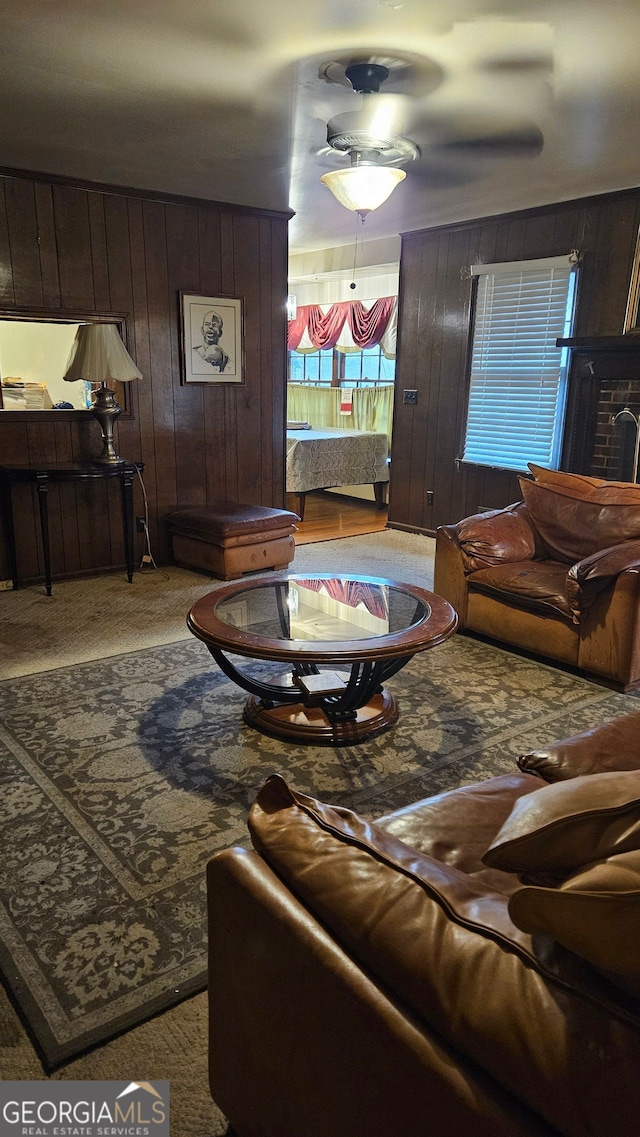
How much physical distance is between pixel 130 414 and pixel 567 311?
3.14 m

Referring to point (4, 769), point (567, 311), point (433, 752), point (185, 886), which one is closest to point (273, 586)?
point (433, 752)

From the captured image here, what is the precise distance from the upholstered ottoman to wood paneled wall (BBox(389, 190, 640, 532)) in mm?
1781

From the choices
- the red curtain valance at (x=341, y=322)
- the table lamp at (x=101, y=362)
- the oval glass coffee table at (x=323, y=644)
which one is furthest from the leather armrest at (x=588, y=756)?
the red curtain valance at (x=341, y=322)

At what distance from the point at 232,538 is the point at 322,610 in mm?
1999

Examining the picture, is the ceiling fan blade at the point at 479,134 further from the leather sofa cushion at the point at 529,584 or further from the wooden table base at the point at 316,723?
the wooden table base at the point at 316,723

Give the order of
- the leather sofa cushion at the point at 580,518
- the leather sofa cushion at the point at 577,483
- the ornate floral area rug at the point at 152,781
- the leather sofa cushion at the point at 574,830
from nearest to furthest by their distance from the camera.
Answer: the leather sofa cushion at the point at 574,830, the ornate floral area rug at the point at 152,781, the leather sofa cushion at the point at 580,518, the leather sofa cushion at the point at 577,483

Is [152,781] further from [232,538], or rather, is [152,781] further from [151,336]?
[151,336]

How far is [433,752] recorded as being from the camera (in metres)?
2.72

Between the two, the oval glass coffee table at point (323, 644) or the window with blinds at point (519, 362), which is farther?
the window with blinds at point (519, 362)

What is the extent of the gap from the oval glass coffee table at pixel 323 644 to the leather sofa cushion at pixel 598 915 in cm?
159

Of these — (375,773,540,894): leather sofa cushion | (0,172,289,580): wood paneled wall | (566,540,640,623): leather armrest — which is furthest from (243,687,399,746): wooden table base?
(0,172,289,580): wood paneled wall

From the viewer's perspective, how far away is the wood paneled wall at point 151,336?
4.61 m

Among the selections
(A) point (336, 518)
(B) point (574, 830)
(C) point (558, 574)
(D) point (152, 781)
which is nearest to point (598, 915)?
(B) point (574, 830)

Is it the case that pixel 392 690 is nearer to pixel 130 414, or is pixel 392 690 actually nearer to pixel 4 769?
pixel 4 769
